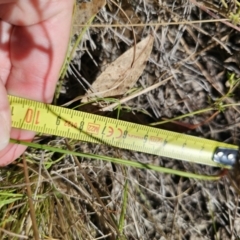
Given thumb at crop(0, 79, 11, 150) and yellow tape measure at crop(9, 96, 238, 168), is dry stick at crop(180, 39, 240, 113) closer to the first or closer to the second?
yellow tape measure at crop(9, 96, 238, 168)

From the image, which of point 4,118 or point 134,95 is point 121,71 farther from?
point 4,118

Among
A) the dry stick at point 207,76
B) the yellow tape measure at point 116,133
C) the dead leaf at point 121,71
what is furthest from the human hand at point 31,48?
the dry stick at point 207,76

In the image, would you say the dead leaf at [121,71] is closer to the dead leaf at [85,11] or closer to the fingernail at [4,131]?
the dead leaf at [85,11]

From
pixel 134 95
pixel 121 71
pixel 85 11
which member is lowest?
pixel 134 95

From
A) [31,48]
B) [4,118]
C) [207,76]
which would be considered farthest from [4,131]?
[207,76]

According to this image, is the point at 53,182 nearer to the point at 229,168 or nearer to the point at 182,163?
the point at 182,163

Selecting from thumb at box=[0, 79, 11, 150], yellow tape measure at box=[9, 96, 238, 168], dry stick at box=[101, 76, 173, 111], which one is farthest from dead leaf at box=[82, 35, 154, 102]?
thumb at box=[0, 79, 11, 150]
